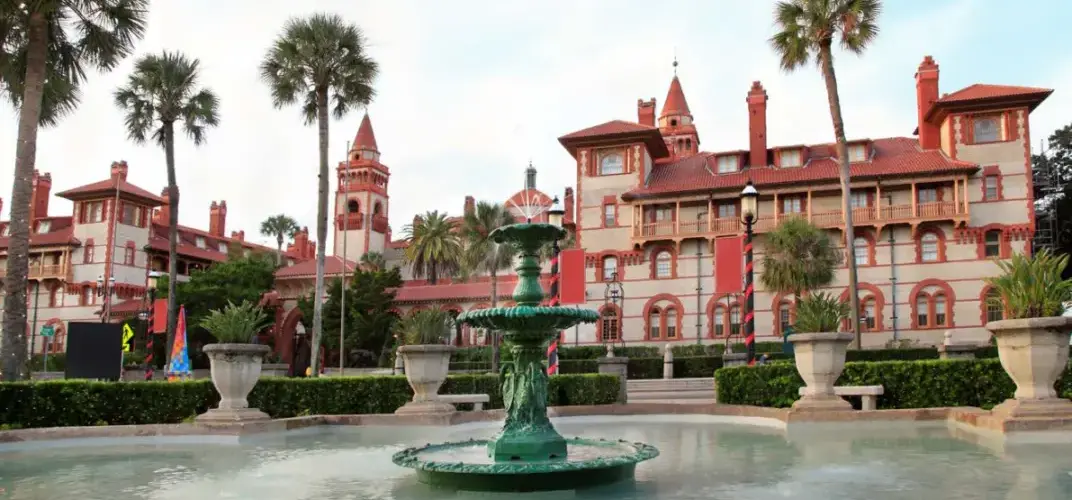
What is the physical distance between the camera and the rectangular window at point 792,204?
4812 cm

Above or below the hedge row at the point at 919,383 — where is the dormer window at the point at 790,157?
above

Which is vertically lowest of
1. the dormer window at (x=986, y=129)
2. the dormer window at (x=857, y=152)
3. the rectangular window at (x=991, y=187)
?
the rectangular window at (x=991, y=187)

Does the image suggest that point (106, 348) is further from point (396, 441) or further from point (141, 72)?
point (141, 72)

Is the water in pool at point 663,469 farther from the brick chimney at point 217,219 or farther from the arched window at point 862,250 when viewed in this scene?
the brick chimney at point 217,219

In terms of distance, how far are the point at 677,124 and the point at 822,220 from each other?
40.4m

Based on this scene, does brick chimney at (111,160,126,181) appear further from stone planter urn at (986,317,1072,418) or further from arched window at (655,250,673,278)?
stone planter urn at (986,317,1072,418)

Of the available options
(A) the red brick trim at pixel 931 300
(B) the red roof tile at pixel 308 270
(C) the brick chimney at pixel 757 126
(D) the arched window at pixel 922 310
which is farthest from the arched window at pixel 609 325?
(B) the red roof tile at pixel 308 270

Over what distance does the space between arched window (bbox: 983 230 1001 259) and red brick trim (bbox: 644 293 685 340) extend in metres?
16.6

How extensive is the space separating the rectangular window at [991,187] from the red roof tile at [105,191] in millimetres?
58593

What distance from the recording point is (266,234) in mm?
100500

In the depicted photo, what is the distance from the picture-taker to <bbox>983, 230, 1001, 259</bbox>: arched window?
45250 millimetres

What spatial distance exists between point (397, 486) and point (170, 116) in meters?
35.5

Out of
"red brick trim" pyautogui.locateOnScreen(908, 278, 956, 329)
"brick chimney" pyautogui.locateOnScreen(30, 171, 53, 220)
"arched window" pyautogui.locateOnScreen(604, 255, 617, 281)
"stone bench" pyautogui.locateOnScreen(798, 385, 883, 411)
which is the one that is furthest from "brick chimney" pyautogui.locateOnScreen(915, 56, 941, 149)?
"brick chimney" pyautogui.locateOnScreen(30, 171, 53, 220)

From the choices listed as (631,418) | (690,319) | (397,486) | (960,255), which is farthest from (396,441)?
(960,255)
